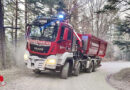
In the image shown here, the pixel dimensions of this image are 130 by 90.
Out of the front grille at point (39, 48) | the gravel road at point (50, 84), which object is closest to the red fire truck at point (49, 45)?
the front grille at point (39, 48)

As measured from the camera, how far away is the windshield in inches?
319

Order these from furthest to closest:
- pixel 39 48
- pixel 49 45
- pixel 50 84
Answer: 1. pixel 39 48
2. pixel 49 45
3. pixel 50 84

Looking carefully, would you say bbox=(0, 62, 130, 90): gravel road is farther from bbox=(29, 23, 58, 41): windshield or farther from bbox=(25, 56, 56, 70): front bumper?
bbox=(29, 23, 58, 41): windshield

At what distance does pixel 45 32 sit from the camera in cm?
830

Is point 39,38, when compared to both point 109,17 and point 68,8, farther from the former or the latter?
point 109,17

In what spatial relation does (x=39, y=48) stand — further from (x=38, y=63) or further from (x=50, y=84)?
(x=50, y=84)

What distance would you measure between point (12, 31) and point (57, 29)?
1528cm

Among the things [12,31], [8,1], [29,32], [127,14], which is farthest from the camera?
[12,31]

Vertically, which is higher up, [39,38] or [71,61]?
[39,38]

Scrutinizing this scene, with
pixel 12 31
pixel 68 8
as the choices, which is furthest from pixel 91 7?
pixel 12 31

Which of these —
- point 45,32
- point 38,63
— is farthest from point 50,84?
point 45,32

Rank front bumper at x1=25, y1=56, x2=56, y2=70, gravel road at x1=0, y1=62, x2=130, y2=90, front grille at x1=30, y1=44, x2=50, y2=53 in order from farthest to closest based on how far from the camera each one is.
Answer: front grille at x1=30, y1=44, x2=50, y2=53, front bumper at x1=25, y1=56, x2=56, y2=70, gravel road at x1=0, y1=62, x2=130, y2=90

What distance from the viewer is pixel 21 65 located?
1247 cm

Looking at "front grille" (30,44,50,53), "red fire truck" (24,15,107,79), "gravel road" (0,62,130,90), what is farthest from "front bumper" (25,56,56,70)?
"gravel road" (0,62,130,90)
